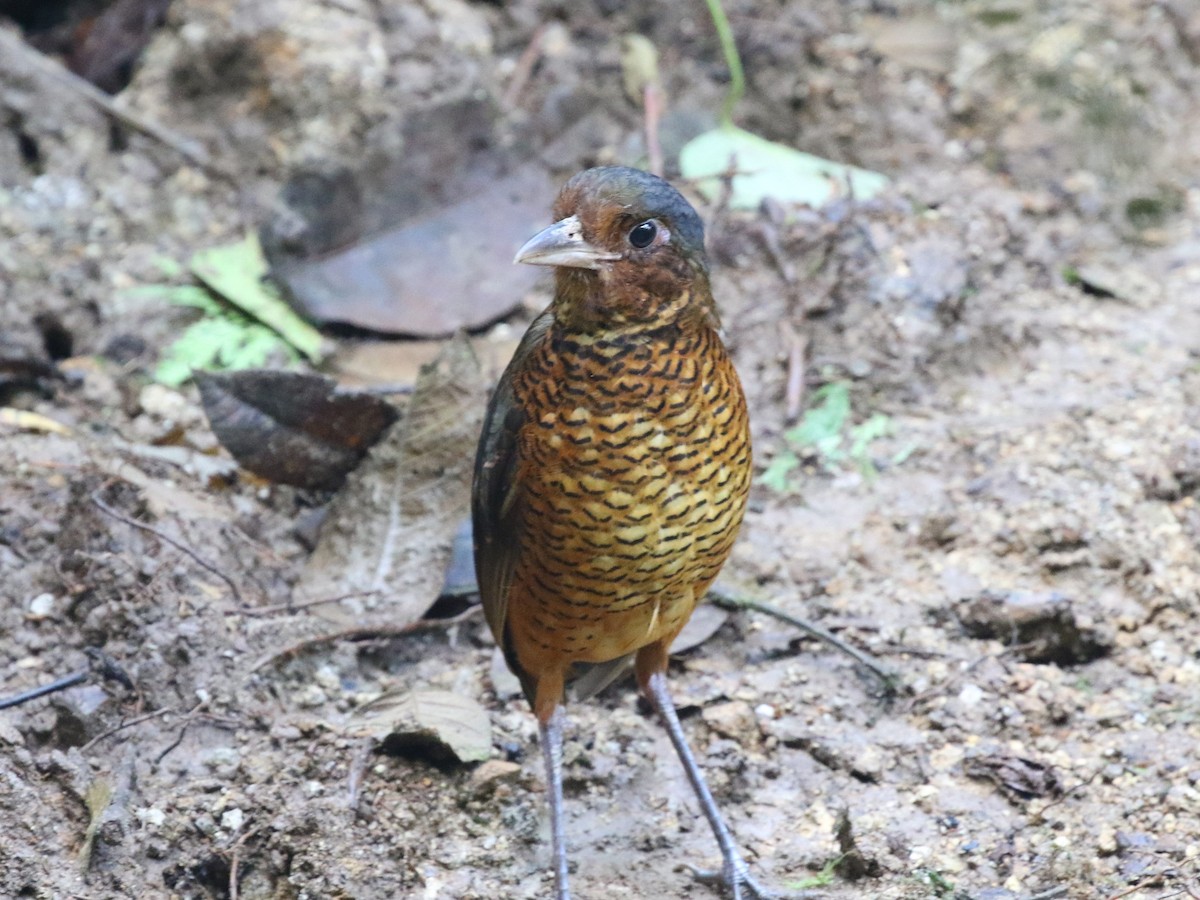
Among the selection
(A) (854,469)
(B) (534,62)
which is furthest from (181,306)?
(A) (854,469)

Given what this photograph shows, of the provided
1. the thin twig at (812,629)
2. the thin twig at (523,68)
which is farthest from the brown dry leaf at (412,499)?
the thin twig at (523,68)

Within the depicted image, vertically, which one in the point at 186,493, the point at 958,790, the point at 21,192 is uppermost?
the point at 21,192

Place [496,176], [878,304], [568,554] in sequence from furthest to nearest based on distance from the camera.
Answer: [496,176]
[878,304]
[568,554]

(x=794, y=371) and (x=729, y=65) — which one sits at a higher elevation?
(x=729, y=65)

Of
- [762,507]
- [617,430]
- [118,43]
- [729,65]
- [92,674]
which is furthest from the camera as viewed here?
[729,65]

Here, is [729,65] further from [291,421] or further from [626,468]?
[626,468]

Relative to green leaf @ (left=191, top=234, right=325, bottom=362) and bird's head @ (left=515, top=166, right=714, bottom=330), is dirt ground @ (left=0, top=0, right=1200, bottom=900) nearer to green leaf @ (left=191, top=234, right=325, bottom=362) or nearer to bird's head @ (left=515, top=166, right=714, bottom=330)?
green leaf @ (left=191, top=234, right=325, bottom=362)

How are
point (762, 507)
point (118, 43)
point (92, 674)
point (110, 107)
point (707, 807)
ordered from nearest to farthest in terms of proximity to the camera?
point (707, 807), point (92, 674), point (762, 507), point (110, 107), point (118, 43)

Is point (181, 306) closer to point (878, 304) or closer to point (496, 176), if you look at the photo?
point (496, 176)

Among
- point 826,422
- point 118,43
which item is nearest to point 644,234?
point 826,422
